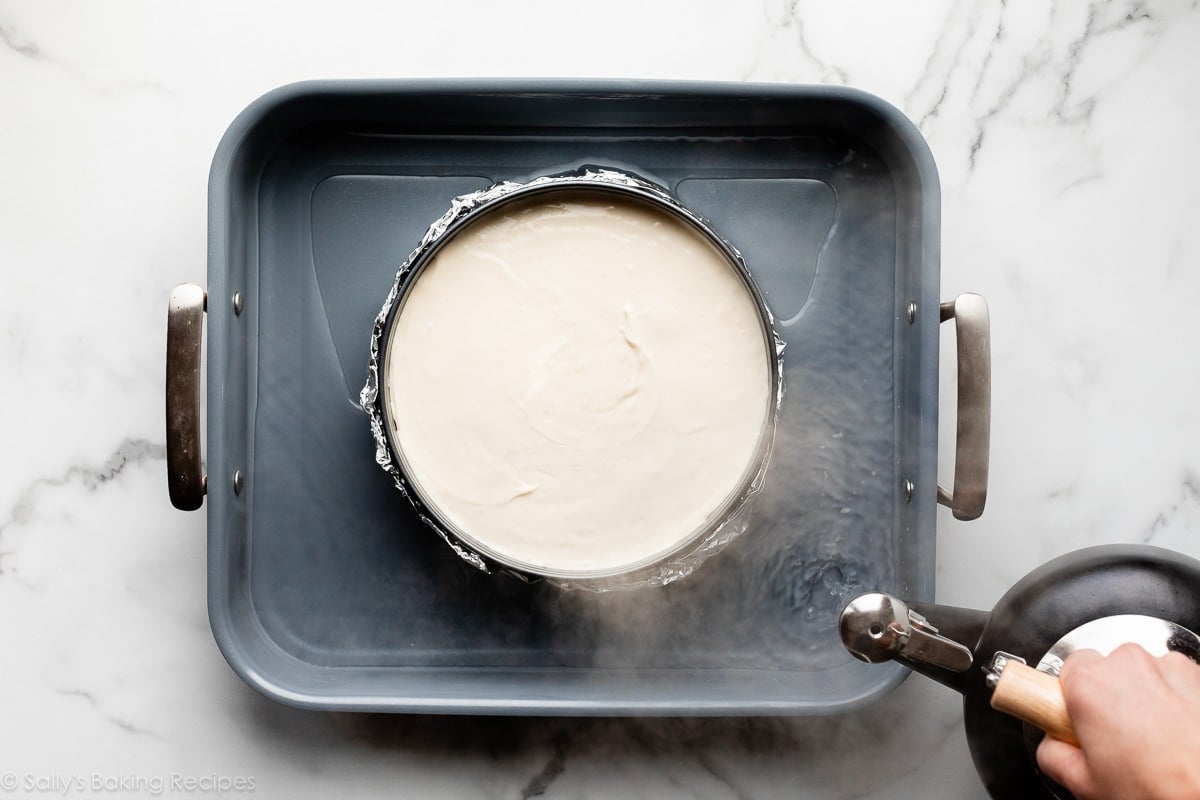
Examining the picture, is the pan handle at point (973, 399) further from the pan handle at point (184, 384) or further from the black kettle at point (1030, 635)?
the pan handle at point (184, 384)

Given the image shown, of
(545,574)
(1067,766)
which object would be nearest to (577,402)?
(545,574)

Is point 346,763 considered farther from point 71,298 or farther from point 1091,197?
point 1091,197

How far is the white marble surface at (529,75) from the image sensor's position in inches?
40.3

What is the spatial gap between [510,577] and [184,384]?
372 millimetres

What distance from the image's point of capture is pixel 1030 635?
75 centimetres

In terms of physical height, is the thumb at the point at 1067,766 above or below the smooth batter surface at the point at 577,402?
below

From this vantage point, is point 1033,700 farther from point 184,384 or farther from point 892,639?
point 184,384

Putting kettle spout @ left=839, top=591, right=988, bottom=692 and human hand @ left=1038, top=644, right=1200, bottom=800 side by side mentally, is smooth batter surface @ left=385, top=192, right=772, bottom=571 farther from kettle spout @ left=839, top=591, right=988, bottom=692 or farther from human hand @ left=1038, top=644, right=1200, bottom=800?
human hand @ left=1038, top=644, right=1200, bottom=800

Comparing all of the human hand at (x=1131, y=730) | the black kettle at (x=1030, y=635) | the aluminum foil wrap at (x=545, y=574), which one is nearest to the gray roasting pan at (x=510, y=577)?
the aluminum foil wrap at (x=545, y=574)

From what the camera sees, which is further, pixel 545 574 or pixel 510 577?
pixel 510 577

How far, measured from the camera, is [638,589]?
0.96 metres

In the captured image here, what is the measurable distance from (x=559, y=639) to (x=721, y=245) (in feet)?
1.43

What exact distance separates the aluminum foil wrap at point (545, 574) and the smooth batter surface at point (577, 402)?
0.6 inches

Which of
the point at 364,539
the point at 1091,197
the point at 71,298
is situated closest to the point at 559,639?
the point at 364,539
